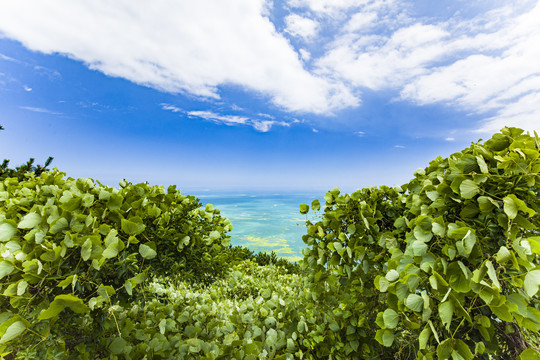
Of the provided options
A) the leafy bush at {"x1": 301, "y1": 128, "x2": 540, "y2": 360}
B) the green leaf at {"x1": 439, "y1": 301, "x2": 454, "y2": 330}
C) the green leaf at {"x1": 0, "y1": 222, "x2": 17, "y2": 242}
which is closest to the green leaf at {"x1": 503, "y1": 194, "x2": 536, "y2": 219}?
the leafy bush at {"x1": 301, "y1": 128, "x2": 540, "y2": 360}

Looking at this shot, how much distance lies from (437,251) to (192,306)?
2931 mm

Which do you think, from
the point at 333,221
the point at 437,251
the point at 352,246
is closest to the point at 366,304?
the point at 352,246

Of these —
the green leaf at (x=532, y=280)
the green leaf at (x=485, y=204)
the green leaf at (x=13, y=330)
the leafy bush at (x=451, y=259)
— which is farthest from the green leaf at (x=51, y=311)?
the green leaf at (x=485, y=204)

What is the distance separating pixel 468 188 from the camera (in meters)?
1.69

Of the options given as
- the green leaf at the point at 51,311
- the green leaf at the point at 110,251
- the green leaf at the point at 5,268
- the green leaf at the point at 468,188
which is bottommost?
the green leaf at the point at 51,311

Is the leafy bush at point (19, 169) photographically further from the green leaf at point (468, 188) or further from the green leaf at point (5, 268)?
the green leaf at point (468, 188)

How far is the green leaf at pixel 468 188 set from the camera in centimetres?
168

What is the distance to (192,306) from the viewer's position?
3.13 meters

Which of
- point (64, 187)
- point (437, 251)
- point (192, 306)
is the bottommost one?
point (192, 306)

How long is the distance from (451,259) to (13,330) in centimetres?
286

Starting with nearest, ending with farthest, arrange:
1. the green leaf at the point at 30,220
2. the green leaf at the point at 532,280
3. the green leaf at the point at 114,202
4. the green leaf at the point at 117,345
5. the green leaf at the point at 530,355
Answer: the green leaf at the point at 532,280, the green leaf at the point at 530,355, the green leaf at the point at 30,220, the green leaf at the point at 117,345, the green leaf at the point at 114,202

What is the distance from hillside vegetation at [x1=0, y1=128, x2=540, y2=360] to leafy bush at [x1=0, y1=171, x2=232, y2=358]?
0.01 metres

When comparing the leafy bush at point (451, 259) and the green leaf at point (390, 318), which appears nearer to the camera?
the leafy bush at point (451, 259)

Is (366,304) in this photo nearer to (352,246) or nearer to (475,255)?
(352,246)
